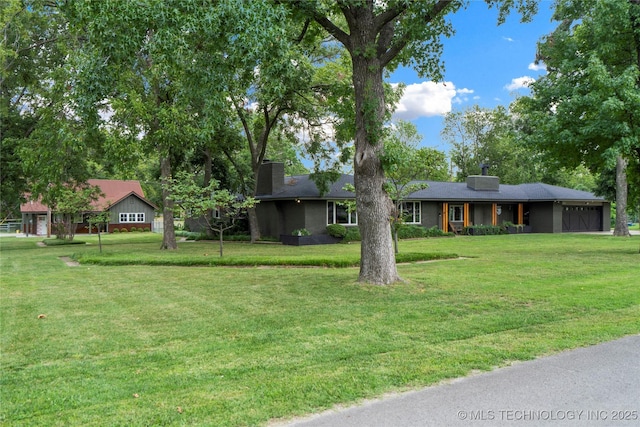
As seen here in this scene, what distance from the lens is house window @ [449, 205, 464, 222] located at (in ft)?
96.8

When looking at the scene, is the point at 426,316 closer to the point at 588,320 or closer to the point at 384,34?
the point at 588,320

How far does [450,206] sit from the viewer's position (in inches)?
1160

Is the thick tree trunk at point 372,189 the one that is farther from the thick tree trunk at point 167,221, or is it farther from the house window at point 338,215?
the house window at point 338,215

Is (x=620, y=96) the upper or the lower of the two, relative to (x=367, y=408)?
upper

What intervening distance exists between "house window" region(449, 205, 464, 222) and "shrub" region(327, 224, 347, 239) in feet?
29.7

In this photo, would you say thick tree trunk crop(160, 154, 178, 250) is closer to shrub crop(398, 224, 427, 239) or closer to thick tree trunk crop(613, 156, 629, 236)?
shrub crop(398, 224, 427, 239)

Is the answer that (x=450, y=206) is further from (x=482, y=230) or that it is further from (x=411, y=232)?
(x=411, y=232)

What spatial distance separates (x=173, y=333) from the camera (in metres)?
5.93

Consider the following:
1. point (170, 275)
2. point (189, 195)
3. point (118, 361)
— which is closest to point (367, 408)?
point (118, 361)

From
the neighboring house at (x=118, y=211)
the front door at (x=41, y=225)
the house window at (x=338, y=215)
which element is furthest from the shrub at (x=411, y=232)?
the front door at (x=41, y=225)

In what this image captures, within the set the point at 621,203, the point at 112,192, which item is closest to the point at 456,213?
the point at 621,203

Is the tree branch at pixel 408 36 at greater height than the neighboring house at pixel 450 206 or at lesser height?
greater

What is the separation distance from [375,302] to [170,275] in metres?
6.34

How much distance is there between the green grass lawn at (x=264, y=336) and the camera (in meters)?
3.75
